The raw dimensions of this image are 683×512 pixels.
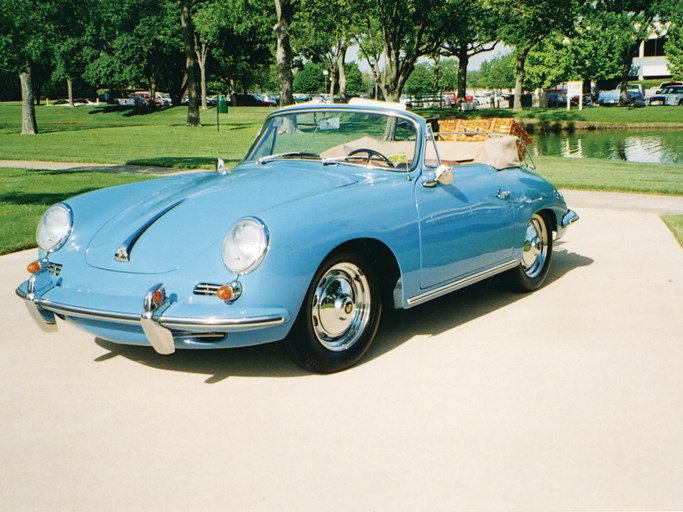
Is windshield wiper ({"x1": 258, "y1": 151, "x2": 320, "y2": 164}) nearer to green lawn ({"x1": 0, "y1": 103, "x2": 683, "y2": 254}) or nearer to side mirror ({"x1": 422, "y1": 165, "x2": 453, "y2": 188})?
side mirror ({"x1": 422, "y1": 165, "x2": 453, "y2": 188})

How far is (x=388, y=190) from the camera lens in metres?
4.28

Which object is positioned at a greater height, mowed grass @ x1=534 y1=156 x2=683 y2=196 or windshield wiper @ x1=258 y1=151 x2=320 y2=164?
windshield wiper @ x1=258 y1=151 x2=320 y2=164

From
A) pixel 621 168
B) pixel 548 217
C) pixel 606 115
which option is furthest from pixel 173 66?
pixel 548 217

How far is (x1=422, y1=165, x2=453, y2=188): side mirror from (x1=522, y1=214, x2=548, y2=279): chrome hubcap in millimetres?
1319

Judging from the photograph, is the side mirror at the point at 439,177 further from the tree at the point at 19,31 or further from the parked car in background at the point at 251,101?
the parked car in background at the point at 251,101

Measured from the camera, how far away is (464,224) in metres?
4.68

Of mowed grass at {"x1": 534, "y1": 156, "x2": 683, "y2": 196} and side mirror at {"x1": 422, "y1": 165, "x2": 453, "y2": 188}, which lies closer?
side mirror at {"x1": 422, "y1": 165, "x2": 453, "y2": 188}

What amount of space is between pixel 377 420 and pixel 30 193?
924 centimetres

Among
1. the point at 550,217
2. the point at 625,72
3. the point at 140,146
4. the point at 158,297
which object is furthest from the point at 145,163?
the point at 625,72

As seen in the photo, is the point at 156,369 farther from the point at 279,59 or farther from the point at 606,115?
the point at 606,115

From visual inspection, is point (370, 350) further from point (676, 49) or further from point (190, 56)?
point (676, 49)

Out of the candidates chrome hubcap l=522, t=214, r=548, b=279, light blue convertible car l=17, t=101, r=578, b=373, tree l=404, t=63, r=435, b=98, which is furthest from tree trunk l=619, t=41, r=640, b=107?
light blue convertible car l=17, t=101, r=578, b=373

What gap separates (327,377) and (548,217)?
2738mm

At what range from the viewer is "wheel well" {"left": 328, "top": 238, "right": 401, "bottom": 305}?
4113 millimetres
